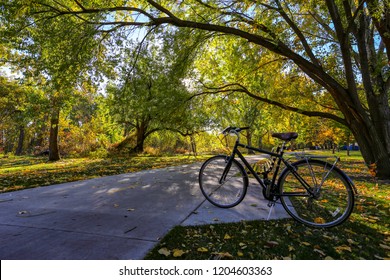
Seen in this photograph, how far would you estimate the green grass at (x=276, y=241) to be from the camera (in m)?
2.51

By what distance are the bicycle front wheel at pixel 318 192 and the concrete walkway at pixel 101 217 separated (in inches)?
16.2

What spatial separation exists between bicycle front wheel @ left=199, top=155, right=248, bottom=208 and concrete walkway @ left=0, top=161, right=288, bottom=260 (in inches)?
6.5

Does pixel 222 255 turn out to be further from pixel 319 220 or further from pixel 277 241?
pixel 319 220

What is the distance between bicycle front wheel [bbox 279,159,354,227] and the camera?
11.0 feet

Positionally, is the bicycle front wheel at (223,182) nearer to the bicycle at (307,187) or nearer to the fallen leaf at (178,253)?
the bicycle at (307,187)

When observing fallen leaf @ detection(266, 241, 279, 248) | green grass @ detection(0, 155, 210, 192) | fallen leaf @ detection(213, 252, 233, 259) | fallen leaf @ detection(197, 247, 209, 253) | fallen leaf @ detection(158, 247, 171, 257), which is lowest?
green grass @ detection(0, 155, 210, 192)

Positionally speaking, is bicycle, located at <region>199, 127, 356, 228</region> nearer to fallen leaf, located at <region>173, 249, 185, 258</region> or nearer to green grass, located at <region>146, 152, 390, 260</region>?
green grass, located at <region>146, 152, 390, 260</region>

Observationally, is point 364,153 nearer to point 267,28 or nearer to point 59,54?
point 267,28

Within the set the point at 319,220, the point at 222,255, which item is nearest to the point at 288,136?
the point at 319,220

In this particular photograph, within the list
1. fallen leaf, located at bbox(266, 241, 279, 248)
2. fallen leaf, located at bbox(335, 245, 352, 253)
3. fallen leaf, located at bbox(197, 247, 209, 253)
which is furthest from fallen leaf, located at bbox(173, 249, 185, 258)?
fallen leaf, located at bbox(335, 245, 352, 253)

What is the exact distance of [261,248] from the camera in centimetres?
265

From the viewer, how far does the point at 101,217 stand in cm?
352

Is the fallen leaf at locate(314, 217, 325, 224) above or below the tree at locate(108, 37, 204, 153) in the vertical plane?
below
